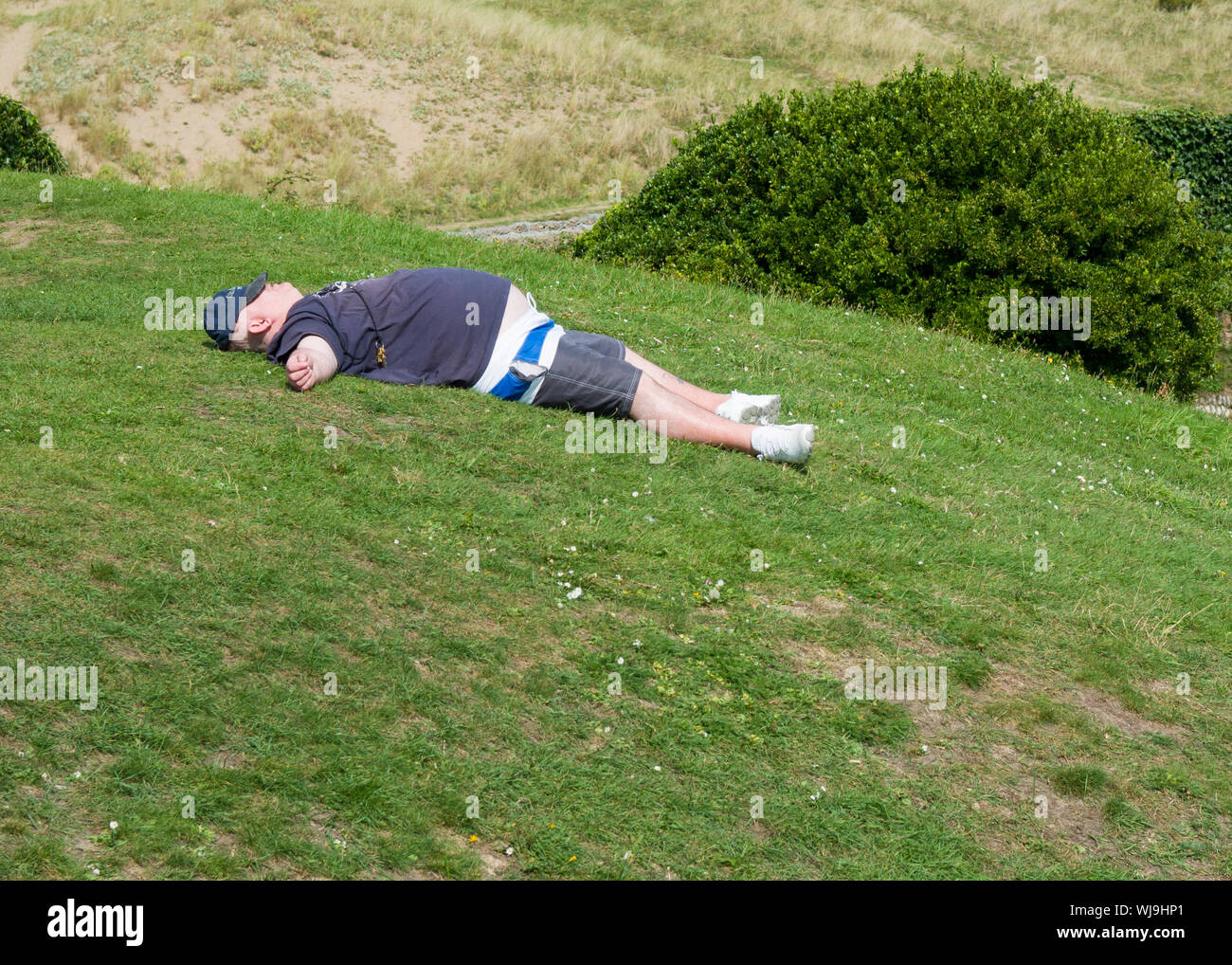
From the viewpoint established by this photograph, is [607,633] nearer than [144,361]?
Yes

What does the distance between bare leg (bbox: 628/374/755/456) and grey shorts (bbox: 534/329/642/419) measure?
0.25 ft

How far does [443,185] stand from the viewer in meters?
26.0

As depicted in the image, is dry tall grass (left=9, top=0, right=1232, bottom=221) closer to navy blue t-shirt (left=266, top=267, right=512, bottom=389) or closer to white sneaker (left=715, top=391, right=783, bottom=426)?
navy blue t-shirt (left=266, top=267, right=512, bottom=389)

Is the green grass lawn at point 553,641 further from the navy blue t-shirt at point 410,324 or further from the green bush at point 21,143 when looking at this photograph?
the green bush at point 21,143

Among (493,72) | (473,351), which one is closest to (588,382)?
(473,351)

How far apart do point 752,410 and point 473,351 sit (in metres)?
1.80

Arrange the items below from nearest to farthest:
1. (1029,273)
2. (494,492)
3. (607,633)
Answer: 1. (607,633)
2. (494,492)
3. (1029,273)

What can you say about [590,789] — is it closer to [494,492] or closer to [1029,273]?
[494,492]

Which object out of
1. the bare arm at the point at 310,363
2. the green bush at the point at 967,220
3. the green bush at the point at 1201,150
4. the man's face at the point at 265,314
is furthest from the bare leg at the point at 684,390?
the green bush at the point at 1201,150

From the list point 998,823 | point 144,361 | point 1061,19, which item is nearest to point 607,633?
point 998,823

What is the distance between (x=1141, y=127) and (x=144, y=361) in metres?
18.9

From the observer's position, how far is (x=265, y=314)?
7.61m

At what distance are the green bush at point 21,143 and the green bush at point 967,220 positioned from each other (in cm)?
863

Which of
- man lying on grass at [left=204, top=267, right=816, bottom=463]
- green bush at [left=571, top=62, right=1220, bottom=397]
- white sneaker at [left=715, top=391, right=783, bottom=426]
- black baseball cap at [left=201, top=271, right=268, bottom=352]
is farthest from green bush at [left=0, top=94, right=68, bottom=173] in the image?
white sneaker at [left=715, top=391, right=783, bottom=426]
